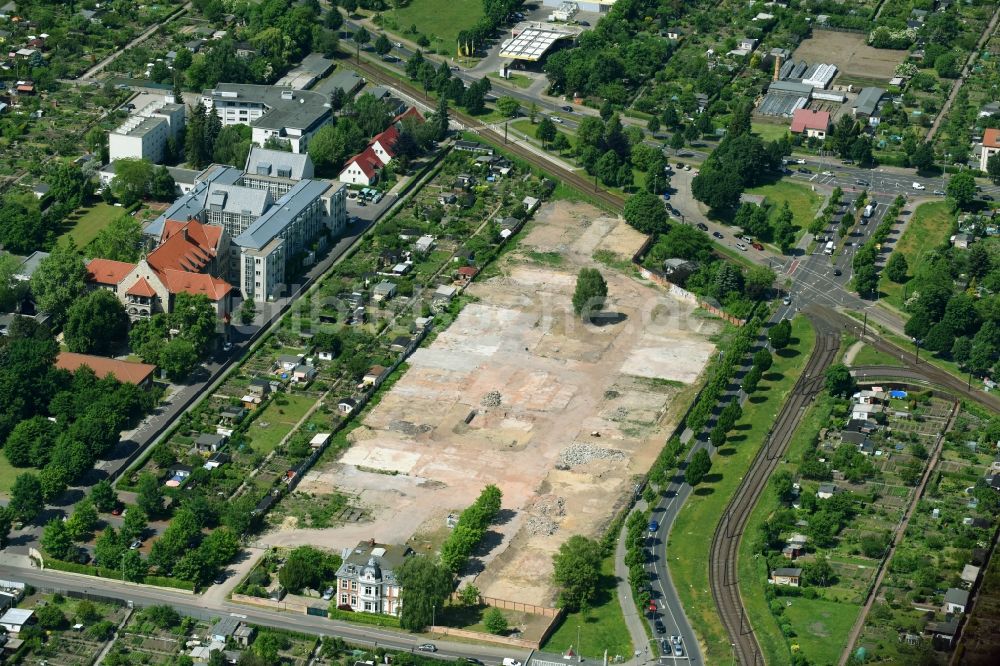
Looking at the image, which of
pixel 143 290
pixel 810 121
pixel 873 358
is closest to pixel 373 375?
pixel 143 290

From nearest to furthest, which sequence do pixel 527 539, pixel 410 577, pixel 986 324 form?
pixel 410 577 → pixel 527 539 → pixel 986 324

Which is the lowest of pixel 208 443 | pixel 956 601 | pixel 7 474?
pixel 7 474

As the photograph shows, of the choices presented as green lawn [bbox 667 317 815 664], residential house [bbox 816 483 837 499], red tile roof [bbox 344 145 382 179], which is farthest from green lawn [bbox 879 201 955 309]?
red tile roof [bbox 344 145 382 179]

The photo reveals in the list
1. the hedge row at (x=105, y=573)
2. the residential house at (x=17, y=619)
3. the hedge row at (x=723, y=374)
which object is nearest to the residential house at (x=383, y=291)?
the hedge row at (x=723, y=374)

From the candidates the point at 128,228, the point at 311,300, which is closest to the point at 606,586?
the point at 311,300

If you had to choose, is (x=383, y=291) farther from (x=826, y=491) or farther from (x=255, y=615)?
(x=255, y=615)

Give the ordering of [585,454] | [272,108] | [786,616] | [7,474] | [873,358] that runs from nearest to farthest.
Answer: [786,616] → [7,474] → [585,454] → [873,358] → [272,108]

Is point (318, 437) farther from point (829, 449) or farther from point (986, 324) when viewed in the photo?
point (986, 324)
